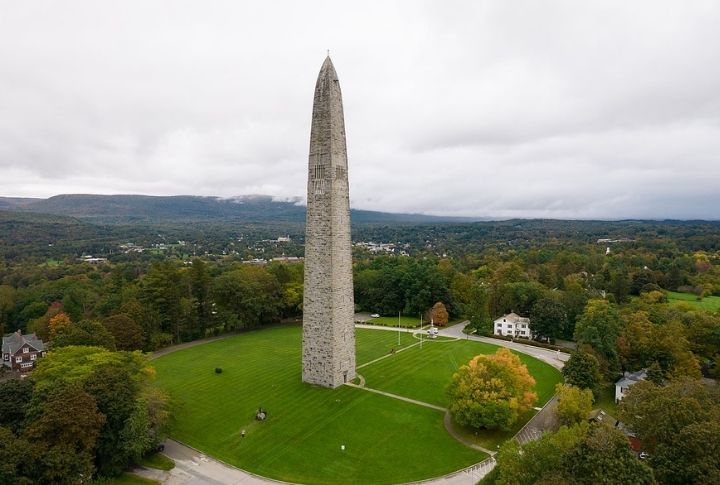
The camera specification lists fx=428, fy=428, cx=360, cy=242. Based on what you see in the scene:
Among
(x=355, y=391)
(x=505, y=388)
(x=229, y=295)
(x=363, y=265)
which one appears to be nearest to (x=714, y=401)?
(x=505, y=388)

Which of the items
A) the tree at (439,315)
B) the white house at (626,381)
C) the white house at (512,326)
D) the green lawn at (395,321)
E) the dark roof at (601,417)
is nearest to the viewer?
the dark roof at (601,417)

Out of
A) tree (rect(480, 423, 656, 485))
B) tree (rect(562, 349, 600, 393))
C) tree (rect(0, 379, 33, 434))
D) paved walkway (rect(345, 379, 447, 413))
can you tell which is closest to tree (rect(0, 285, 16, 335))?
tree (rect(0, 379, 33, 434))

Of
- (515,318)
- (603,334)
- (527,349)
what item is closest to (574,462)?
(603,334)

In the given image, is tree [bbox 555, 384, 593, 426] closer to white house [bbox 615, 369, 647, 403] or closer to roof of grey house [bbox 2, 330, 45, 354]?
white house [bbox 615, 369, 647, 403]

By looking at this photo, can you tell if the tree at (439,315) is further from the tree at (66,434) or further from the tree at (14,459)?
the tree at (14,459)

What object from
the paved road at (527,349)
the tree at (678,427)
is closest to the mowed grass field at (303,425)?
the tree at (678,427)

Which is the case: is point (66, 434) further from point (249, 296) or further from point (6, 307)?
point (6, 307)

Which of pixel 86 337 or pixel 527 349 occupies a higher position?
pixel 86 337
